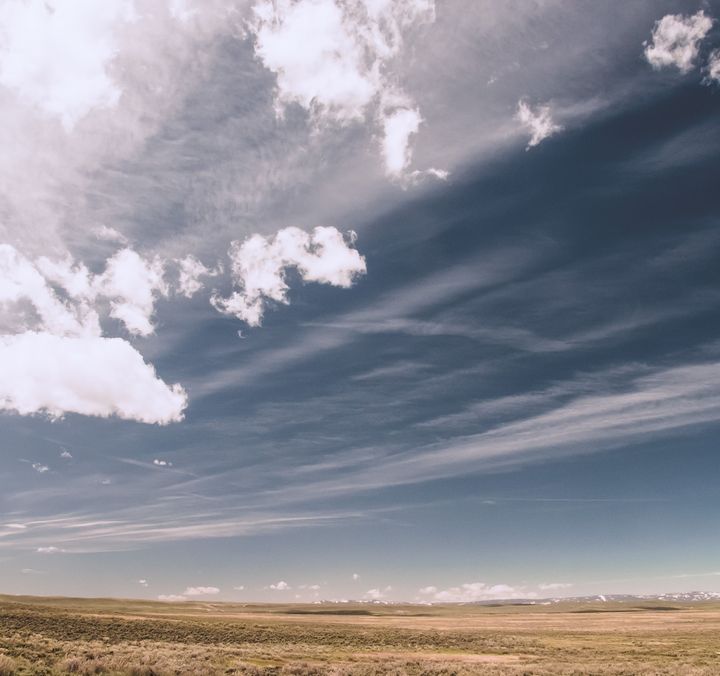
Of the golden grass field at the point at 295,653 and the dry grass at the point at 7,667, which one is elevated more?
the dry grass at the point at 7,667

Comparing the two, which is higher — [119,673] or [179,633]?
[119,673]

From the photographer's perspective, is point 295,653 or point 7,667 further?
point 295,653

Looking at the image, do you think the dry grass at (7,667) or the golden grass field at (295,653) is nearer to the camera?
the dry grass at (7,667)

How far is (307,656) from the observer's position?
38.6m

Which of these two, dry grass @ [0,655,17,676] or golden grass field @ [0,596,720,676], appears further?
golden grass field @ [0,596,720,676]

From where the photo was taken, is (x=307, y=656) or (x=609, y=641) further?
(x=609, y=641)

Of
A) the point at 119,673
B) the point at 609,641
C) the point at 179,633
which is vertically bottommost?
the point at 609,641

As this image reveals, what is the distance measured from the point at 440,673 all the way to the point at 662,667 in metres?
18.0

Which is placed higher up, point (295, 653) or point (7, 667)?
point (7, 667)

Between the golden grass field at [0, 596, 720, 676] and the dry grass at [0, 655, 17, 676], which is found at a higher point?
the dry grass at [0, 655, 17, 676]

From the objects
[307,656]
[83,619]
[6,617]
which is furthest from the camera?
[83,619]

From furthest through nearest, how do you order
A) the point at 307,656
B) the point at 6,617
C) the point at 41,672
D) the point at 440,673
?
the point at 6,617 → the point at 307,656 → the point at 440,673 → the point at 41,672

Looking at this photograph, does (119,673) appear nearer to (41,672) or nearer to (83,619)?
(41,672)

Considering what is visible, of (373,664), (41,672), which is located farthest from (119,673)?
(373,664)
